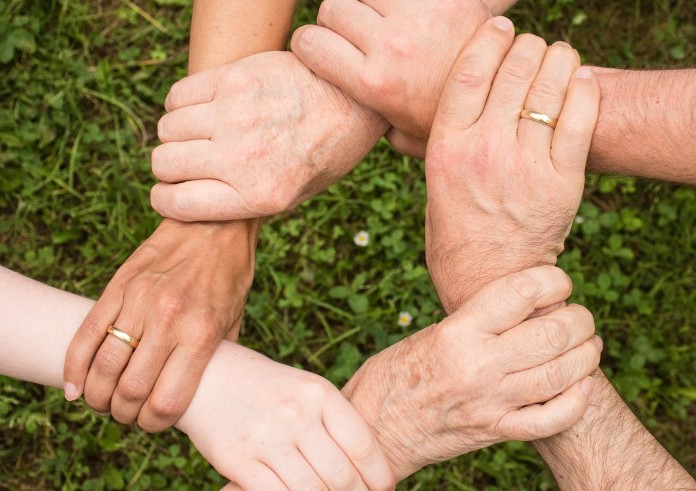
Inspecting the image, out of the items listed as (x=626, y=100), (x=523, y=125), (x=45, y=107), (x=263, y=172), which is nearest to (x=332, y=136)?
(x=263, y=172)

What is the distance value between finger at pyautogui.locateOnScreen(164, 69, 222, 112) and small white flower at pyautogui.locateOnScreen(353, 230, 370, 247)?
1.23m

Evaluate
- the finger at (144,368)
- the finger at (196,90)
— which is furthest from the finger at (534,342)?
the finger at (196,90)

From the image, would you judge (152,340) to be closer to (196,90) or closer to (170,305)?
(170,305)

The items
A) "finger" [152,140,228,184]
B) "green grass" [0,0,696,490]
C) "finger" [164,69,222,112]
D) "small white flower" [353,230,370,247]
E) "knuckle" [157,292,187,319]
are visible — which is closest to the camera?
"knuckle" [157,292,187,319]

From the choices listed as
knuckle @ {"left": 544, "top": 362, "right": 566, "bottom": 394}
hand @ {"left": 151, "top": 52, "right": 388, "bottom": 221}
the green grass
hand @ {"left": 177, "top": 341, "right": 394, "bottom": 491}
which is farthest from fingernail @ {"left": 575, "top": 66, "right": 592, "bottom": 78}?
the green grass

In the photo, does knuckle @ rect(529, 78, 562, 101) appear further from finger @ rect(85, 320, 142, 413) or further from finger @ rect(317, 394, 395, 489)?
finger @ rect(85, 320, 142, 413)

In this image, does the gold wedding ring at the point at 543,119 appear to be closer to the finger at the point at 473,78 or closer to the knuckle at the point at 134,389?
the finger at the point at 473,78

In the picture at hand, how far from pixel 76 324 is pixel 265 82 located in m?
1.00

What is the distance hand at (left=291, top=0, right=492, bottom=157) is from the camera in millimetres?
2248

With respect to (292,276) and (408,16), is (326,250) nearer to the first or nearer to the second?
(292,276)

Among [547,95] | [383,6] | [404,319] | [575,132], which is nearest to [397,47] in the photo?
[383,6]

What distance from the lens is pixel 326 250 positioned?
137 inches

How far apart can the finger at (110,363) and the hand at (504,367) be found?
839 millimetres

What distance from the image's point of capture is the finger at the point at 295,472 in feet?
6.73
